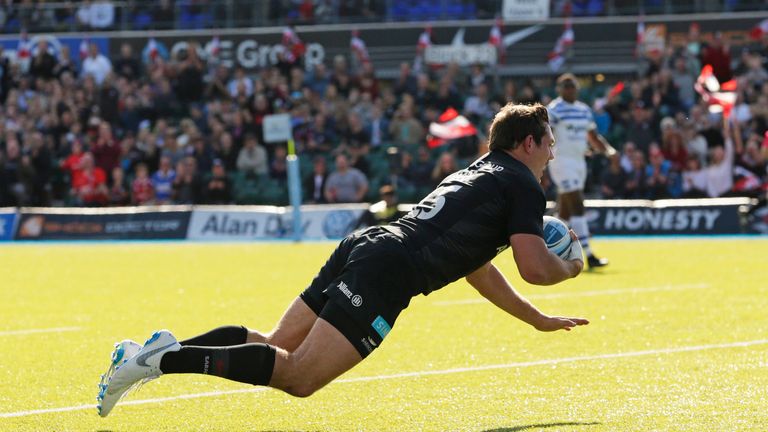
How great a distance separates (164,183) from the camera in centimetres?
2748

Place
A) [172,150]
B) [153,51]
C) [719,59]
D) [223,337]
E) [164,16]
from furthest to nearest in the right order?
[164,16] → [153,51] → [172,150] → [719,59] → [223,337]

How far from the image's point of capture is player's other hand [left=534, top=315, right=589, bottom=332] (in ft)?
22.7

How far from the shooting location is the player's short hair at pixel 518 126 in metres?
6.80

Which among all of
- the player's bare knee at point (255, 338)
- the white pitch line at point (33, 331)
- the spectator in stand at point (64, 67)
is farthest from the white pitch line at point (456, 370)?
the spectator in stand at point (64, 67)

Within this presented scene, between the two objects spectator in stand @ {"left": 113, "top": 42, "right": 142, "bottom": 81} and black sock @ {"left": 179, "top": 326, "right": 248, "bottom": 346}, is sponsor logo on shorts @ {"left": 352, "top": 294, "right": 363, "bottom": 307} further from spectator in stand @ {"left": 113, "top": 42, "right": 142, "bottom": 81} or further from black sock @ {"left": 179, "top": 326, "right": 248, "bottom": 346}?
spectator in stand @ {"left": 113, "top": 42, "right": 142, "bottom": 81}

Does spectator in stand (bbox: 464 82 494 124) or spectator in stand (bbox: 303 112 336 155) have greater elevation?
spectator in stand (bbox: 464 82 494 124)

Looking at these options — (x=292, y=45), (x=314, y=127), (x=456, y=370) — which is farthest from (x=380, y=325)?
(x=292, y=45)

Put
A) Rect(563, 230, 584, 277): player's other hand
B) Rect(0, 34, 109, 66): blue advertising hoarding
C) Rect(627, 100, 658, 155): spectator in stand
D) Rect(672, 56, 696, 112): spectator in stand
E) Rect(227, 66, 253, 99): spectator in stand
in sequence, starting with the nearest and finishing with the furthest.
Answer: Rect(563, 230, 584, 277): player's other hand → Rect(627, 100, 658, 155): spectator in stand → Rect(672, 56, 696, 112): spectator in stand → Rect(227, 66, 253, 99): spectator in stand → Rect(0, 34, 109, 66): blue advertising hoarding

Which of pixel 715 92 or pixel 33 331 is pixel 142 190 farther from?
pixel 33 331

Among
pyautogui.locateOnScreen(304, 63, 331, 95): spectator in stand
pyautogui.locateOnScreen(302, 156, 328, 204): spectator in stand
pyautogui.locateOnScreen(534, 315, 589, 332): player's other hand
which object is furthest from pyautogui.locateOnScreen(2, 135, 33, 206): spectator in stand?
pyautogui.locateOnScreen(534, 315, 589, 332): player's other hand

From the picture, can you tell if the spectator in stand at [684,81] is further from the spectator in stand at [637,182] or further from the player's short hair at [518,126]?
the player's short hair at [518,126]

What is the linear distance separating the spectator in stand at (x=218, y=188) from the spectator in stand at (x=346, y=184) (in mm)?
2482

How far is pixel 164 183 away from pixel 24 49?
854cm

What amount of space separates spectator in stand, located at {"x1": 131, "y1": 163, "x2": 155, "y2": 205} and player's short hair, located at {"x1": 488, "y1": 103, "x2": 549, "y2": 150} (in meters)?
21.3
